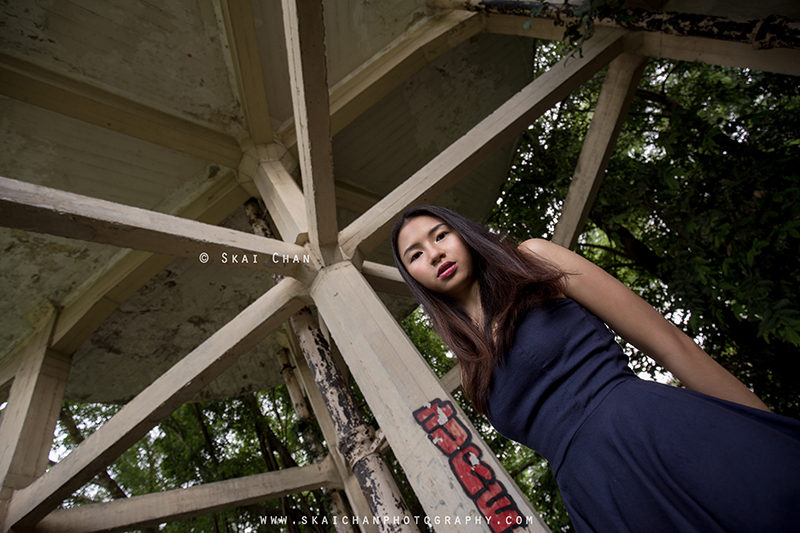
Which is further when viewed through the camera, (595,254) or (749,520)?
(595,254)

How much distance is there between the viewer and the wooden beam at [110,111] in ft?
9.47

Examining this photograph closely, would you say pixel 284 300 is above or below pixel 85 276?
below

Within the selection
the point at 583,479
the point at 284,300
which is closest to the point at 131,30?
the point at 284,300

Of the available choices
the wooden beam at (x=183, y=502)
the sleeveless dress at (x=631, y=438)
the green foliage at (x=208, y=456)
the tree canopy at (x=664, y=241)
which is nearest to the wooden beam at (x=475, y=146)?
the tree canopy at (x=664, y=241)

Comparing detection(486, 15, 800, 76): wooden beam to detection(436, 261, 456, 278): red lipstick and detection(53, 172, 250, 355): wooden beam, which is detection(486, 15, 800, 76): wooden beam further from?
detection(53, 172, 250, 355): wooden beam

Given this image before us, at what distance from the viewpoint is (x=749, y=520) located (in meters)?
0.78

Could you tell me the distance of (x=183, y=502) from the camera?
3408 millimetres

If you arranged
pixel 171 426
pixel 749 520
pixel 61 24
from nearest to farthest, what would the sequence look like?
pixel 749 520, pixel 61 24, pixel 171 426

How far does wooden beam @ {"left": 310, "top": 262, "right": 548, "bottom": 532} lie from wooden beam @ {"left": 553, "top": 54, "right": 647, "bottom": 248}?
235 centimetres

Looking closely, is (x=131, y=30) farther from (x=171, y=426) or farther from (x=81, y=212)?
(x=171, y=426)

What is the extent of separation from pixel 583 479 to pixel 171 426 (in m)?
8.82

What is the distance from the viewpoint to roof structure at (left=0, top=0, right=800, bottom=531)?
6.40 ft

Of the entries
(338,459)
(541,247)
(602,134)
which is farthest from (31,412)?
(602,134)

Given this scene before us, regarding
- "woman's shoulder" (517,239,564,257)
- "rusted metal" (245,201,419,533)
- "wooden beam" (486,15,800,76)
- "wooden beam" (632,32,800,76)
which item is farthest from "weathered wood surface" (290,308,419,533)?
"wooden beam" (632,32,800,76)
